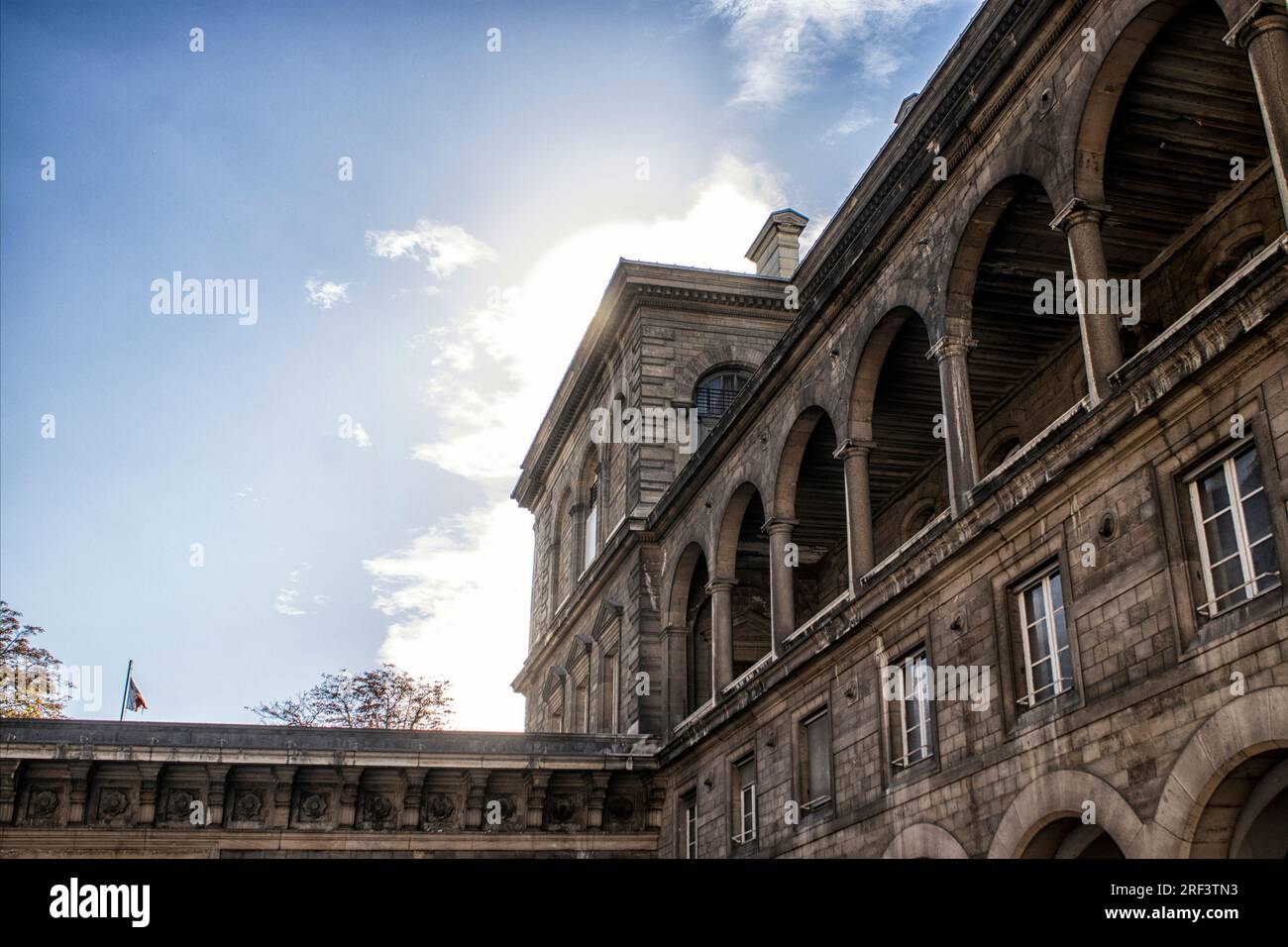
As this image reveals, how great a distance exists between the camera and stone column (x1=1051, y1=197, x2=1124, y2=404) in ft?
40.3

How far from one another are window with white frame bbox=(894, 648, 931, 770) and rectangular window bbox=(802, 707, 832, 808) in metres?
1.85

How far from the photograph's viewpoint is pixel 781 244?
115 feet

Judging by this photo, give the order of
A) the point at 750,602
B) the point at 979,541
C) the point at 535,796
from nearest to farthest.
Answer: the point at 979,541 → the point at 535,796 → the point at 750,602

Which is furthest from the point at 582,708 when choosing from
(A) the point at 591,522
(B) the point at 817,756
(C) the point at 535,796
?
(B) the point at 817,756

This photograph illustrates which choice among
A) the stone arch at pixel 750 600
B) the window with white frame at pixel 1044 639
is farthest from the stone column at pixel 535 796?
the window with white frame at pixel 1044 639

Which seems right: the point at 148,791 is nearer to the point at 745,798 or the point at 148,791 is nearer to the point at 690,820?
the point at 690,820

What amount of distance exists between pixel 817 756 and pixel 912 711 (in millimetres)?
2868

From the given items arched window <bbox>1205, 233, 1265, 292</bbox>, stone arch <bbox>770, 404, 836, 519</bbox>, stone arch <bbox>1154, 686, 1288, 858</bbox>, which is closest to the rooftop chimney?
stone arch <bbox>770, 404, 836, 519</bbox>

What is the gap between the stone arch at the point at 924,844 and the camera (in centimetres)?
1404

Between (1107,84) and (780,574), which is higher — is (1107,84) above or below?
above

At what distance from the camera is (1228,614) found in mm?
10430

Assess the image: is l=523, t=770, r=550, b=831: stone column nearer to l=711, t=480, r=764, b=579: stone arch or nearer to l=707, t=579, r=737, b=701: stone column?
l=707, t=579, r=737, b=701: stone column
